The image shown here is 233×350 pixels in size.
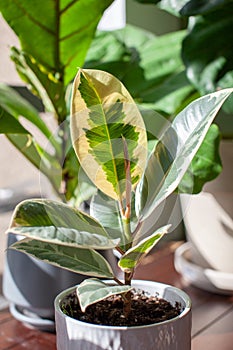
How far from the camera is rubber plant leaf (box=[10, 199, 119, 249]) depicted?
45 cm

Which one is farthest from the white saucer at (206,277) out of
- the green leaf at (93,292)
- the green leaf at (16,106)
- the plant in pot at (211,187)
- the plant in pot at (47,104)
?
the green leaf at (93,292)

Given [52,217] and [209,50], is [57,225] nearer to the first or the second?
[52,217]

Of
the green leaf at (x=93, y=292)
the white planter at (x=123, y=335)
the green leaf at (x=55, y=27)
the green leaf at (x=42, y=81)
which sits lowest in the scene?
the white planter at (x=123, y=335)

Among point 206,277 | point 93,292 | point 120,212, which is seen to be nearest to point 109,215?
point 120,212

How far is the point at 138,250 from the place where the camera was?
484 mm

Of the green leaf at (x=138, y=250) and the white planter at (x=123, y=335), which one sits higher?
the green leaf at (x=138, y=250)

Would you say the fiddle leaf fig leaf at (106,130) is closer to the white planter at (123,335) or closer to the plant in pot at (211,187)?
the white planter at (123,335)

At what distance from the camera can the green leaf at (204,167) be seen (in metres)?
0.72

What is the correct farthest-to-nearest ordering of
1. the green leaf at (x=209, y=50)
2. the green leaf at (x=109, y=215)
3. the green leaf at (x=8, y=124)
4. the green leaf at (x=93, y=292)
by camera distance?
the green leaf at (x=209, y=50) < the green leaf at (x=8, y=124) < the green leaf at (x=109, y=215) < the green leaf at (x=93, y=292)

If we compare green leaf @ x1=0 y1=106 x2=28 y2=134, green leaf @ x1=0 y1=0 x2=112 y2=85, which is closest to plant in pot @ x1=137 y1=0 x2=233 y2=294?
green leaf @ x1=0 y1=0 x2=112 y2=85

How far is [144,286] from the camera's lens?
565mm

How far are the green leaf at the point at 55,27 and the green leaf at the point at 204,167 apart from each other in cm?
19

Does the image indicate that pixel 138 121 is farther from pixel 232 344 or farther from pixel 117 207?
pixel 232 344

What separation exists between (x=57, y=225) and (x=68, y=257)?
5cm
